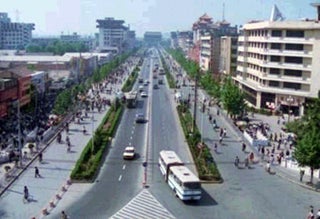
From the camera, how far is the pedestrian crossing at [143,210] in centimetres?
3136

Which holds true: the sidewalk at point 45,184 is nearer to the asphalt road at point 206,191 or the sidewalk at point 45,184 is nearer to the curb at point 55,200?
the curb at point 55,200

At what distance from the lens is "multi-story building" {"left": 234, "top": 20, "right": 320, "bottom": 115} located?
2808 inches

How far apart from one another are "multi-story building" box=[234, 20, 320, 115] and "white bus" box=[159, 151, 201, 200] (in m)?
38.9

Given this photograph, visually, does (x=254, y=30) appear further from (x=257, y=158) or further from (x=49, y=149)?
(x=49, y=149)

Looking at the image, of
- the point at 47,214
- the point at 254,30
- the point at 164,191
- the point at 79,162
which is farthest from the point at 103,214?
the point at 254,30

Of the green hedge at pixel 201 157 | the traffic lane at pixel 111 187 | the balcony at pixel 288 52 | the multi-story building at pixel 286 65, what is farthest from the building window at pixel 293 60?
the traffic lane at pixel 111 187

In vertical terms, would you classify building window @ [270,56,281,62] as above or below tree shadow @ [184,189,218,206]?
above

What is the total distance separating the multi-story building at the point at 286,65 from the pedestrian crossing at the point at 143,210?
43.6 meters

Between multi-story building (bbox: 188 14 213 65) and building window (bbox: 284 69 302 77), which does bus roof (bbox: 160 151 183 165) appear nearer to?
building window (bbox: 284 69 302 77)

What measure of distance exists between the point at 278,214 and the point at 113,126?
3071cm

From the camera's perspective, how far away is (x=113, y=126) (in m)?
60.1

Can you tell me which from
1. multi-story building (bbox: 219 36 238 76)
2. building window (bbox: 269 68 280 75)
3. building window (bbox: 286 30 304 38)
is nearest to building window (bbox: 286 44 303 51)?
building window (bbox: 286 30 304 38)

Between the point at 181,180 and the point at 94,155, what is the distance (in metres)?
13.7

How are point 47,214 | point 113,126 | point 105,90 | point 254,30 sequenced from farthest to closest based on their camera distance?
point 105,90, point 254,30, point 113,126, point 47,214
